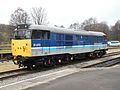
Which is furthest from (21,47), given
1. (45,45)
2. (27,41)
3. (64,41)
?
(64,41)

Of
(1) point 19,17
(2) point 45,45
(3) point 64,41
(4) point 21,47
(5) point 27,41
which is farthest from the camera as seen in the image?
(1) point 19,17

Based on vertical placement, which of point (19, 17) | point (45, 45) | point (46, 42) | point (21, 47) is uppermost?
point (19, 17)

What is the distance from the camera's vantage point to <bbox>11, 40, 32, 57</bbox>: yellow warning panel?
11.7 metres

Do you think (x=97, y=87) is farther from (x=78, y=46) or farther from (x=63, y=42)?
(x=78, y=46)

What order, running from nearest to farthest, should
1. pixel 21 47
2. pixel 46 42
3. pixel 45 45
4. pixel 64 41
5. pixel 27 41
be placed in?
pixel 27 41, pixel 21 47, pixel 45 45, pixel 46 42, pixel 64 41

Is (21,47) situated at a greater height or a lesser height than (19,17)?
lesser

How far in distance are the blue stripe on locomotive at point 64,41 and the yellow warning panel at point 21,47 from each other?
50 centimetres

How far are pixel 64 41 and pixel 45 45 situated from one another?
2.90m

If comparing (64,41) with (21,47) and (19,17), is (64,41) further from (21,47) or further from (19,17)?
(19,17)

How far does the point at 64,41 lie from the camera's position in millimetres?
15398

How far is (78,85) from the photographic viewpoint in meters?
7.52

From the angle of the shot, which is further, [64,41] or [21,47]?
[64,41]

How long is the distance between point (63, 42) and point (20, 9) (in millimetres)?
36404

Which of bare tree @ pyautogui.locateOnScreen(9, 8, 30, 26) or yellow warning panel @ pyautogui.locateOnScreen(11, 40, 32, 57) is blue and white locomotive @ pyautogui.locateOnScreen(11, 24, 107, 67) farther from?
bare tree @ pyautogui.locateOnScreen(9, 8, 30, 26)
